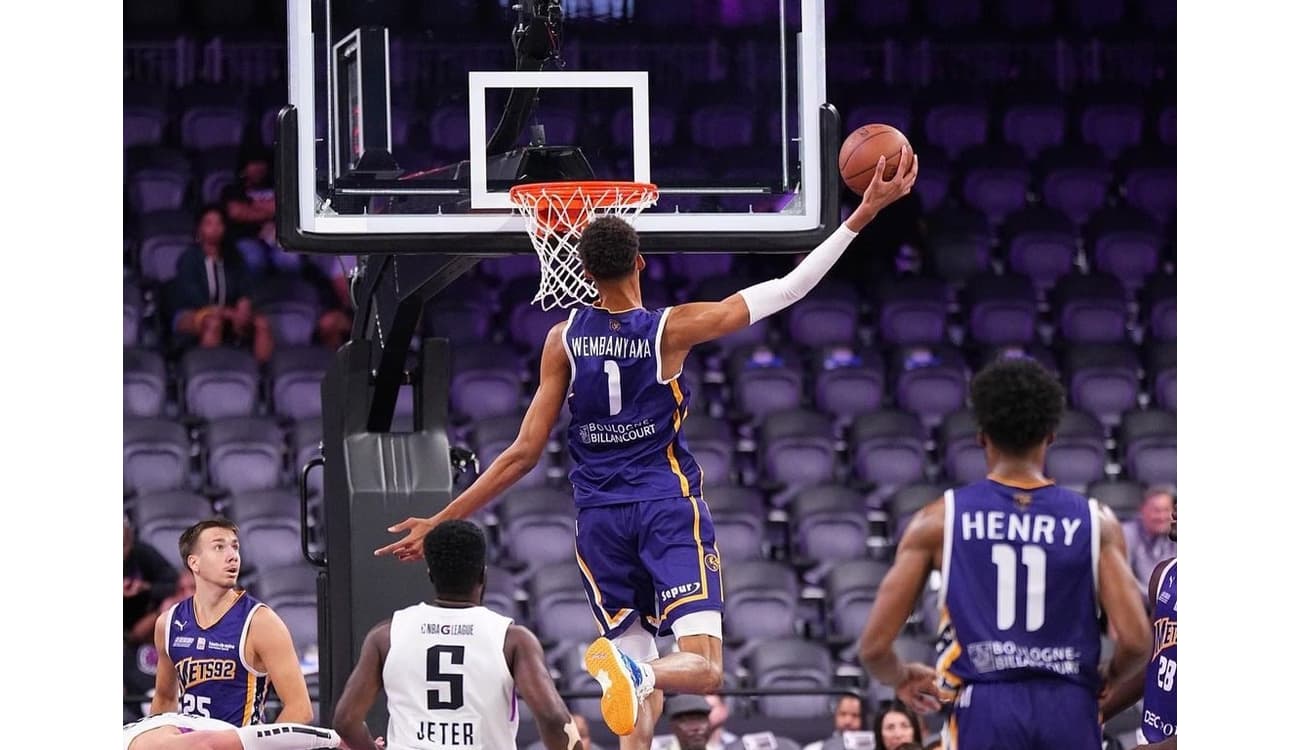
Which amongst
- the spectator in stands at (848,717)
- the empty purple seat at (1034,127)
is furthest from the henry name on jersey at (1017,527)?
the empty purple seat at (1034,127)

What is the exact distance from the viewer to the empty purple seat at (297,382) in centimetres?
1199

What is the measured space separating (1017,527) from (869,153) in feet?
Result: 7.06

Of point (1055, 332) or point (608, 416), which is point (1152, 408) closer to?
point (1055, 332)

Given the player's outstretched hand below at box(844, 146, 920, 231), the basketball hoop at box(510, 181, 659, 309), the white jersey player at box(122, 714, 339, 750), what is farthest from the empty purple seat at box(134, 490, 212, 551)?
the player's outstretched hand below at box(844, 146, 920, 231)

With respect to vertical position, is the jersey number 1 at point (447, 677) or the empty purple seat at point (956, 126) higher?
the empty purple seat at point (956, 126)

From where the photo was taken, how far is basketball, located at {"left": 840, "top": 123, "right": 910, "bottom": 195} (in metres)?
6.53

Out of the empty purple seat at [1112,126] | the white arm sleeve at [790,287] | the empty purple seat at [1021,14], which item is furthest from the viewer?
the empty purple seat at [1021,14]

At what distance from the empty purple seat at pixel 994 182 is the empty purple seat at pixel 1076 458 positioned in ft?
8.24

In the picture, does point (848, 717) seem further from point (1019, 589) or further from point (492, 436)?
point (1019, 589)

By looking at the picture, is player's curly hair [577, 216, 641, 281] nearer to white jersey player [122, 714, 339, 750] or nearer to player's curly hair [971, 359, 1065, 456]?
white jersey player [122, 714, 339, 750]

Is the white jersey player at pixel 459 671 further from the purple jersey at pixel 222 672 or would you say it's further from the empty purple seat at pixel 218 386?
the empty purple seat at pixel 218 386

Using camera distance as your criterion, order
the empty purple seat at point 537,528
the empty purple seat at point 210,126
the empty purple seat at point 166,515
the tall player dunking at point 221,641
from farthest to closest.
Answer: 1. the empty purple seat at point 210,126
2. the empty purple seat at point 537,528
3. the empty purple seat at point 166,515
4. the tall player dunking at point 221,641

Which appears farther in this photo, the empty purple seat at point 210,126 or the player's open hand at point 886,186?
the empty purple seat at point 210,126
